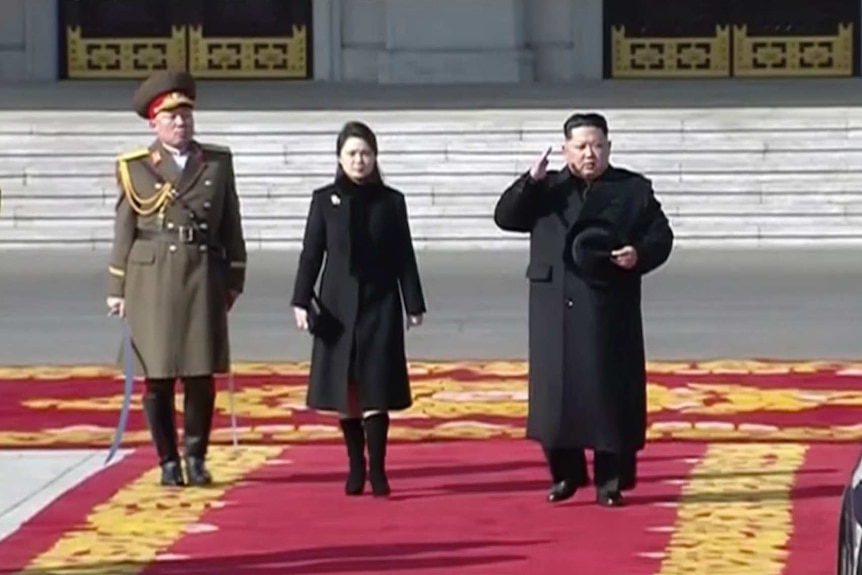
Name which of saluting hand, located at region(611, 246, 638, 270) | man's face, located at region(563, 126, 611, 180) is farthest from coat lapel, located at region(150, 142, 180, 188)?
saluting hand, located at region(611, 246, 638, 270)

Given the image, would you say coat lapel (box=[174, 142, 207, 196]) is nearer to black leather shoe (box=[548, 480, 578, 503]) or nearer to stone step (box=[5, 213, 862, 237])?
black leather shoe (box=[548, 480, 578, 503])

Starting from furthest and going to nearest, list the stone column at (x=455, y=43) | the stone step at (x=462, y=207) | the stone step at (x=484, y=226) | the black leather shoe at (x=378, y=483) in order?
the stone column at (x=455, y=43) < the stone step at (x=462, y=207) < the stone step at (x=484, y=226) < the black leather shoe at (x=378, y=483)

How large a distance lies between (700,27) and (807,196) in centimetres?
1121

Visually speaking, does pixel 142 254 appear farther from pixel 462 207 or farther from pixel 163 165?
pixel 462 207

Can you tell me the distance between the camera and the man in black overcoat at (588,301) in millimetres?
10438

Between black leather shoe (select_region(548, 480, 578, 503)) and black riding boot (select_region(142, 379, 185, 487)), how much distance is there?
1596mm

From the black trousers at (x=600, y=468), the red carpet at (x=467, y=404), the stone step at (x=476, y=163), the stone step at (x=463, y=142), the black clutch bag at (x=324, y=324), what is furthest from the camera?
the stone step at (x=463, y=142)

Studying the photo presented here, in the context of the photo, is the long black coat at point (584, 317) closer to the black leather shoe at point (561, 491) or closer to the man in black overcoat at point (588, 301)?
the man in black overcoat at point (588, 301)

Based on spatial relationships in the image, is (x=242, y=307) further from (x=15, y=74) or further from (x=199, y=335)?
(x=15, y=74)

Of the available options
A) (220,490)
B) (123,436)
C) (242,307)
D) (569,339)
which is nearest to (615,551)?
(569,339)

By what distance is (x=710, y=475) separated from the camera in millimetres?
11188

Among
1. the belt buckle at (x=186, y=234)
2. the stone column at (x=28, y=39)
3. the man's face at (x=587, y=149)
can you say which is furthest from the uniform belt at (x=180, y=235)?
the stone column at (x=28, y=39)

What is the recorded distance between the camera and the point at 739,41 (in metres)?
34.8

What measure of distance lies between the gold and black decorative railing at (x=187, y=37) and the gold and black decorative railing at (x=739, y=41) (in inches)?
173
